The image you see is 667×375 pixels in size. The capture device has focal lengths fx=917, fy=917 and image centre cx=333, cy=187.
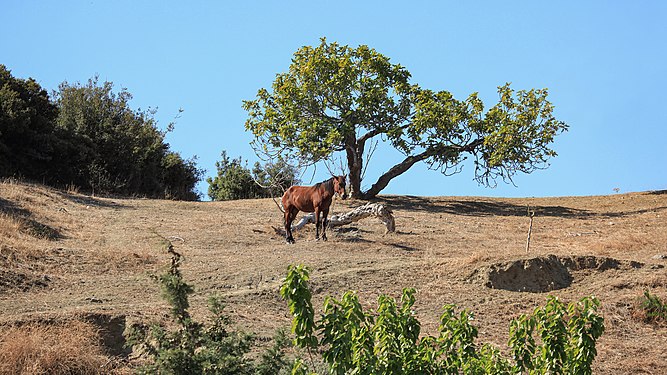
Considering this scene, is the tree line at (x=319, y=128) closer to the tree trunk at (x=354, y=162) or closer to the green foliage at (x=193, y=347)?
the tree trunk at (x=354, y=162)

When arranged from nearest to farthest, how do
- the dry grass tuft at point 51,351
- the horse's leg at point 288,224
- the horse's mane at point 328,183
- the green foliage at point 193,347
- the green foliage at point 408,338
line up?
the green foliage at point 408,338
the green foliage at point 193,347
the dry grass tuft at point 51,351
the horse's mane at point 328,183
the horse's leg at point 288,224

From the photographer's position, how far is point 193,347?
10.5m

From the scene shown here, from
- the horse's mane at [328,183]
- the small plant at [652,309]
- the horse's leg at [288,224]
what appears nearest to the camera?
the small plant at [652,309]

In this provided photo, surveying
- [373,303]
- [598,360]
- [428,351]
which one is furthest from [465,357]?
[373,303]

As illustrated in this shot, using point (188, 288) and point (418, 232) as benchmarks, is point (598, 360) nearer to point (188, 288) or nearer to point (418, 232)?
point (188, 288)

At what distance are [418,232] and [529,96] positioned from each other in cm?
1257

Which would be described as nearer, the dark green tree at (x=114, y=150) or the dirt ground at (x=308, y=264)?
the dirt ground at (x=308, y=264)

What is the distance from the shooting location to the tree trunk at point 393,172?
37.1 meters

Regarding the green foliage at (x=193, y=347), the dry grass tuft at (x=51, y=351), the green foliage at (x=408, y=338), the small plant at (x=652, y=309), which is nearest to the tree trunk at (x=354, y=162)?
the small plant at (x=652, y=309)

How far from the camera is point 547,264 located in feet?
57.8

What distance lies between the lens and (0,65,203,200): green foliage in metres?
33.6

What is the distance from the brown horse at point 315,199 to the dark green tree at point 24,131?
13211mm

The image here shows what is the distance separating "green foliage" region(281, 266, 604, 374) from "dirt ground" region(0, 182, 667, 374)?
321cm

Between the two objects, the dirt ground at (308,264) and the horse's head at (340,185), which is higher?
the horse's head at (340,185)
